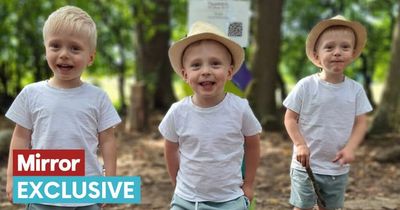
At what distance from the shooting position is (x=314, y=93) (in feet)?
12.5

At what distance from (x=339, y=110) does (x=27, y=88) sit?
202cm

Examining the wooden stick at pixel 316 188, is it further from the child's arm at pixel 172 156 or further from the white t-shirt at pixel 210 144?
the child's arm at pixel 172 156

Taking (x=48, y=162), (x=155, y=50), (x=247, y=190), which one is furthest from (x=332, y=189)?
(x=155, y=50)

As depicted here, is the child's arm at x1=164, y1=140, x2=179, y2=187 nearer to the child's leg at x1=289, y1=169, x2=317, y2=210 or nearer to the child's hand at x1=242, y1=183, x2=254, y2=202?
the child's hand at x1=242, y1=183, x2=254, y2=202

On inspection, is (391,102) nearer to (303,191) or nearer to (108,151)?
(303,191)

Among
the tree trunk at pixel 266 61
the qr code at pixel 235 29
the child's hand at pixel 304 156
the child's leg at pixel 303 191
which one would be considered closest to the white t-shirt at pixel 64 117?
the child's hand at pixel 304 156

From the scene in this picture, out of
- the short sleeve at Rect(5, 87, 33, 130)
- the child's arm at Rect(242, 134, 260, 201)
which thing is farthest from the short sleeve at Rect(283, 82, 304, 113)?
the short sleeve at Rect(5, 87, 33, 130)

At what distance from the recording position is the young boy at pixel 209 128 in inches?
118

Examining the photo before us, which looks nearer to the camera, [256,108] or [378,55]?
[256,108]

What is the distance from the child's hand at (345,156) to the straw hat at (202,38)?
1013mm

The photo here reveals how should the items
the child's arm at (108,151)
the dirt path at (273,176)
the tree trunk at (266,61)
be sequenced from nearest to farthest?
1. the child's arm at (108,151)
2. the dirt path at (273,176)
3. the tree trunk at (266,61)

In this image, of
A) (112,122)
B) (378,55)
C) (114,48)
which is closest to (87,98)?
(112,122)

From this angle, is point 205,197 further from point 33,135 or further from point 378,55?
point 378,55

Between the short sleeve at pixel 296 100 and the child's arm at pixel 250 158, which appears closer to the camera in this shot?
the child's arm at pixel 250 158
